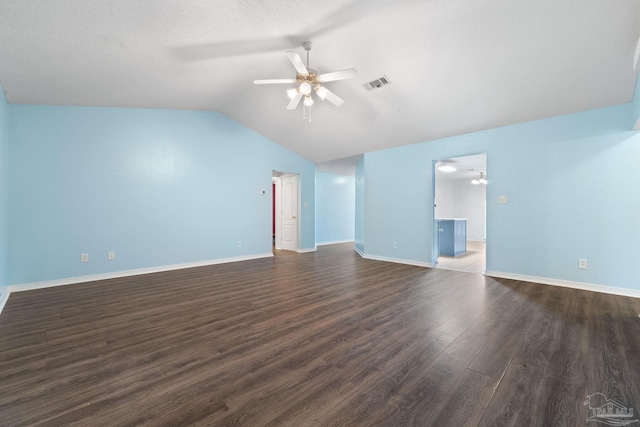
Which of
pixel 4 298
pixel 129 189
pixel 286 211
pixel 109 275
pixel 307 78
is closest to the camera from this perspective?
pixel 307 78

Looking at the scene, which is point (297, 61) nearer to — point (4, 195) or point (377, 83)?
point (377, 83)

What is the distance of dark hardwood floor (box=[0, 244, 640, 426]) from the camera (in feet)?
4.62

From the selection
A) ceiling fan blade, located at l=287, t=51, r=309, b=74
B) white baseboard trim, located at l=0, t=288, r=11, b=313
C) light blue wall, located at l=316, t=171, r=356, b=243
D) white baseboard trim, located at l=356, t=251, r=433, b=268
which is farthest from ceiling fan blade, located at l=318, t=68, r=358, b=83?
light blue wall, located at l=316, t=171, r=356, b=243

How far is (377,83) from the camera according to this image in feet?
12.5

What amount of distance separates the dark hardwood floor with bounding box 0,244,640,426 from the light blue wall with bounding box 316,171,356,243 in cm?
567

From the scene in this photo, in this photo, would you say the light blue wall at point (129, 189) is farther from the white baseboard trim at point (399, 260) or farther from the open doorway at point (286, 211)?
the white baseboard trim at point (399, 260)

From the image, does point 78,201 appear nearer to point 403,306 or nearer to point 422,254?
point 403,306

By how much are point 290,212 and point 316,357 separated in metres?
5.93

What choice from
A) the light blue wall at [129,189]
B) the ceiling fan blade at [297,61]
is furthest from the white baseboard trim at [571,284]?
the light blue wall at [129,189]

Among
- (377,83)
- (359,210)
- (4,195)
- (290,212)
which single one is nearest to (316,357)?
(377,83)

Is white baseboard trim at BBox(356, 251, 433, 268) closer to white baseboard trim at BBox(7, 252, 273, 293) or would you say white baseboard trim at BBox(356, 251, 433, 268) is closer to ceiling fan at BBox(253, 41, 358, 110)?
white baseboard trim at BBox(7, 252, 273, 293)

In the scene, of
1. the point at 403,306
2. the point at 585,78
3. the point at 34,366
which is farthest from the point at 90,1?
the point at 585,78

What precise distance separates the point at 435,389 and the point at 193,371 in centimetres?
159

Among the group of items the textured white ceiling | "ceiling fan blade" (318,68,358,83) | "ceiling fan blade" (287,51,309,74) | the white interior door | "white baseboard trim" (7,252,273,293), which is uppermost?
the textured white ceiling
